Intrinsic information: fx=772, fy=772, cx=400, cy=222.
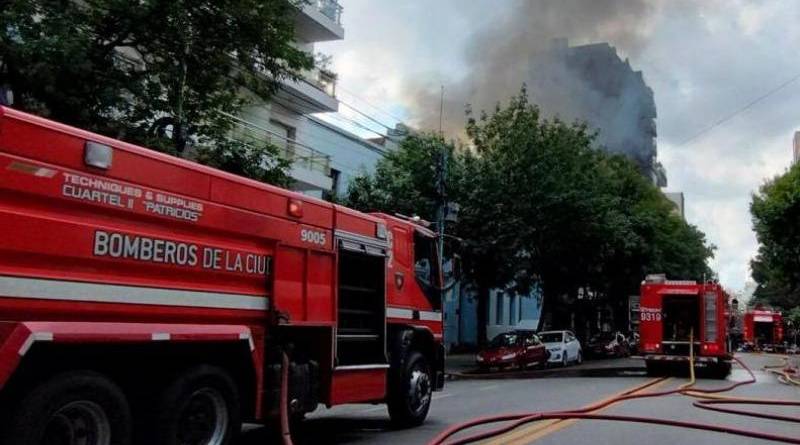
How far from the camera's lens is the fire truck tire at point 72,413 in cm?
486

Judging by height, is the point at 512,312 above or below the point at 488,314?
above

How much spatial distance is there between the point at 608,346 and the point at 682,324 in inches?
640

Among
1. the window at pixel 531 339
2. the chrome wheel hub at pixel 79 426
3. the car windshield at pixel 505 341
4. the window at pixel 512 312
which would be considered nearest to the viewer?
the chrome wheel hub at pixel 79 426

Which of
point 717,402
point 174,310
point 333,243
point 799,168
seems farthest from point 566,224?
point 174,310

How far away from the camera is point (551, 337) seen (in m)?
28.3

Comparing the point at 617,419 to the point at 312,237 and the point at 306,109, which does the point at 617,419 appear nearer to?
the point at 312,237

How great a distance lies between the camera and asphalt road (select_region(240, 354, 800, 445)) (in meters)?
8.62

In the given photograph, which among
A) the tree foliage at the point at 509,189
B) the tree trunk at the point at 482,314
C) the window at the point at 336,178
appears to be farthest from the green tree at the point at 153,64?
the tree trunk at the point at 482,314

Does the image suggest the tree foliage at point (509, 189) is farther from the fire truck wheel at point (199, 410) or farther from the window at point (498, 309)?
the fire truck wheel at point (199, 410)

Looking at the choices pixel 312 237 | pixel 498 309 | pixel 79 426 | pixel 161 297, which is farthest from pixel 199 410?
pixel 498 309

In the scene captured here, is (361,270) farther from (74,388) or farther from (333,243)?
(74,388)

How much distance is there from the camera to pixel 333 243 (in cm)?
823

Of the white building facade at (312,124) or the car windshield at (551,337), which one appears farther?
the car windshield at (551,337)

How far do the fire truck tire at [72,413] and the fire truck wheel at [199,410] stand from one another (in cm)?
36
